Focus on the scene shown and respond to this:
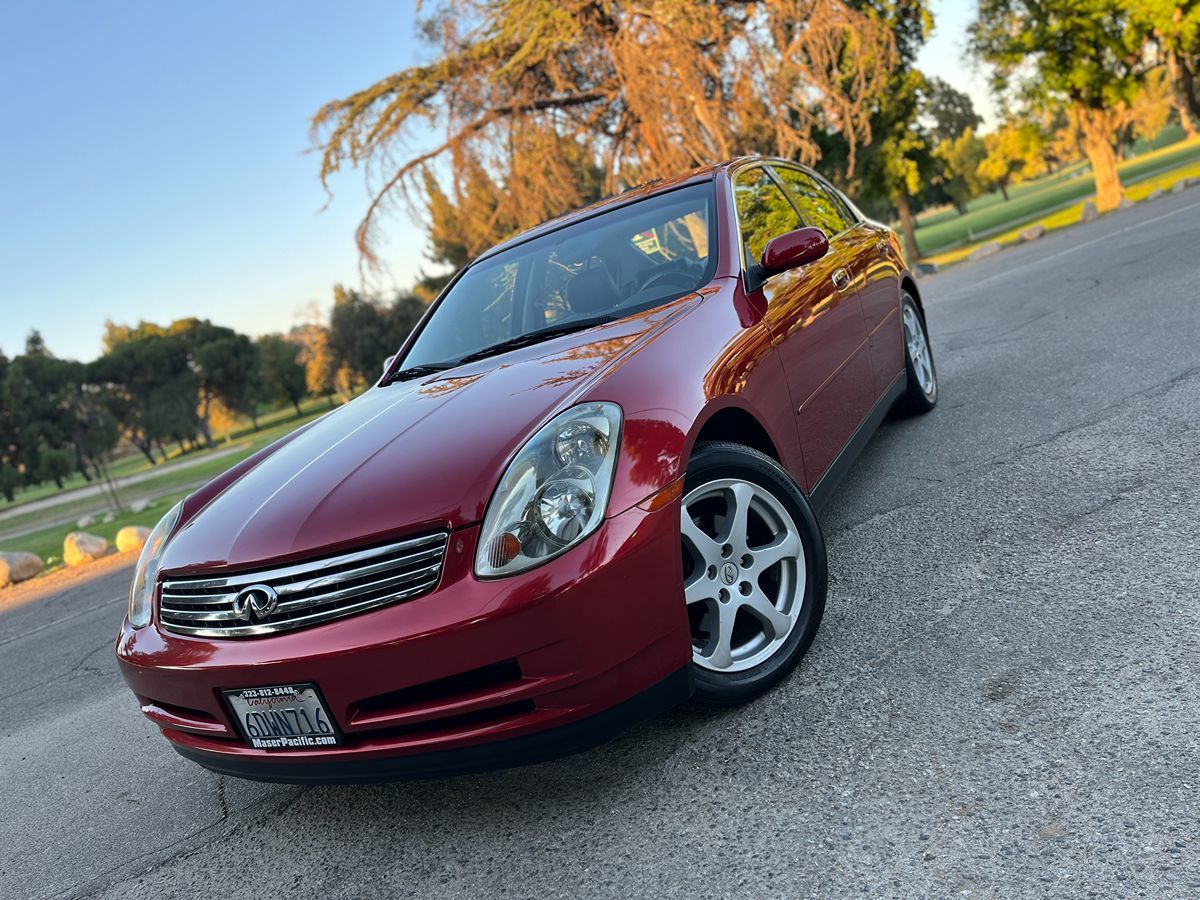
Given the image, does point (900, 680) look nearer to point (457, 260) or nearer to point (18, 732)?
point (18, 732)

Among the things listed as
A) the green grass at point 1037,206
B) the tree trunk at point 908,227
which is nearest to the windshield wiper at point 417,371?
the tree trunk at point 908,227

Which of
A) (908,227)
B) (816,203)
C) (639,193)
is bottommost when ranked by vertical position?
(908,227)

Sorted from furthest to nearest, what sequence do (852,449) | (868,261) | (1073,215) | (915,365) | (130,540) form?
(1073,215) → (130,540) → (915,365) → (868,261) → (852,449)

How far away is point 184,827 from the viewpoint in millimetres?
2871

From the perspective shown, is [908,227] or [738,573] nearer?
[738,573]

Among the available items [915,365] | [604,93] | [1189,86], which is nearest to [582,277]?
[915,365]

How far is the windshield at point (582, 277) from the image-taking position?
134 inches

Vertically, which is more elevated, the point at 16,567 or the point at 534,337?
the point at 534,337

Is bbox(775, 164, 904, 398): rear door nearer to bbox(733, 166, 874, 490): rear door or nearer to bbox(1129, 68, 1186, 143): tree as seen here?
bbox(733, 166, 874, 490): rear door

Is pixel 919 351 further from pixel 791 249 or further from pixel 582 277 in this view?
pixel 582 277

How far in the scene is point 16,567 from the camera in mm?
9477

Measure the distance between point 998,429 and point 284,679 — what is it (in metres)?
3.98

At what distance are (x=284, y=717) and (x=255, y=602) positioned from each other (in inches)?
11.8

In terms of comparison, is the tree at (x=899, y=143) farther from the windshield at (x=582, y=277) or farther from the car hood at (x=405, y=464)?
the car hood at (x=405, y=464)
